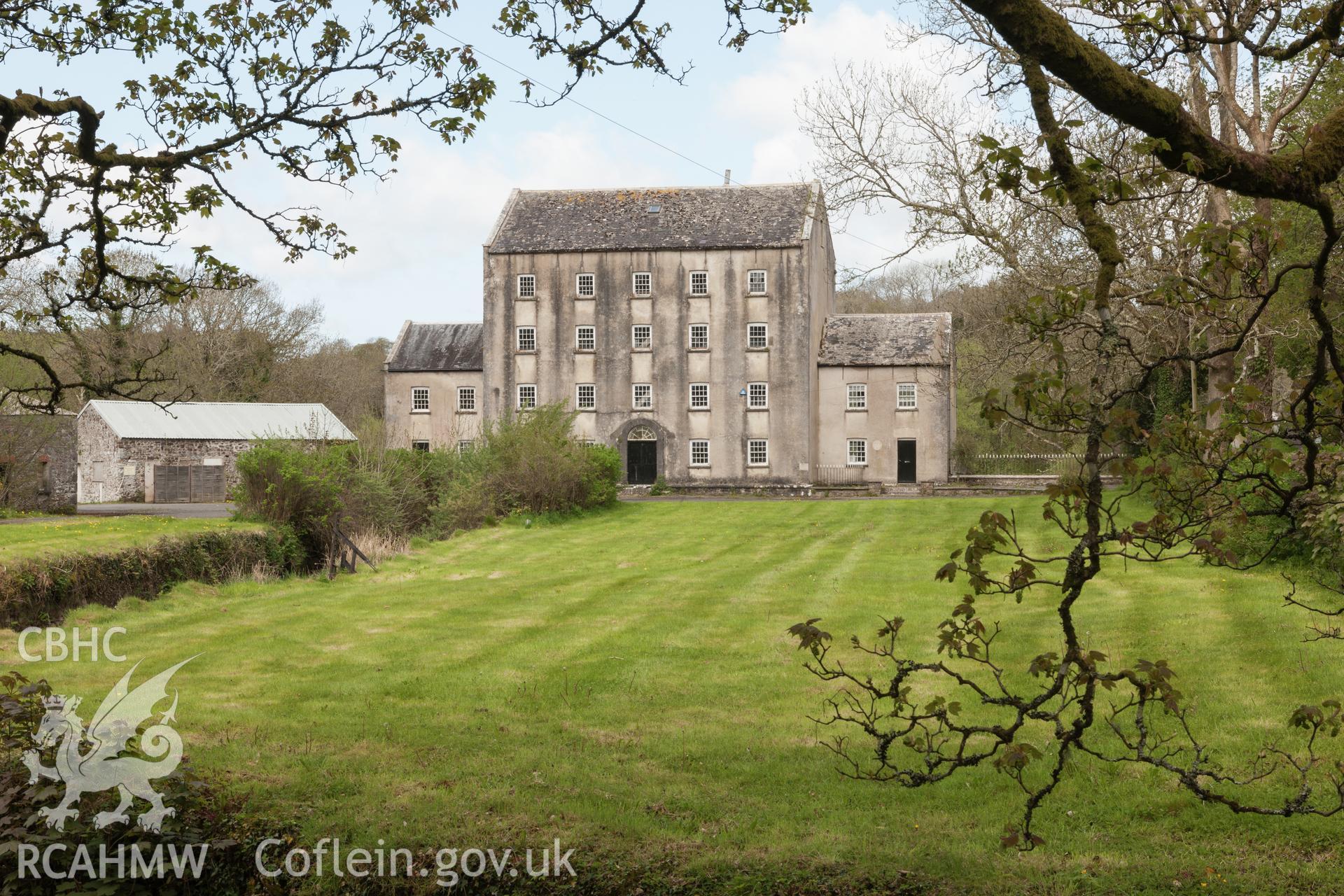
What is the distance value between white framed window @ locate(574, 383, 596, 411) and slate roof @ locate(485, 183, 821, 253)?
5.67 meters

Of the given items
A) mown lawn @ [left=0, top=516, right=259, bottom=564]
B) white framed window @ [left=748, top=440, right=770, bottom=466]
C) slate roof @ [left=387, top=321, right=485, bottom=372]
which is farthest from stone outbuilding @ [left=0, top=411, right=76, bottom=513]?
white framed window @ [left=748, top=440, right=770, bottom=466]

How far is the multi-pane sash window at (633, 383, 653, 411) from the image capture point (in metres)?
46.3

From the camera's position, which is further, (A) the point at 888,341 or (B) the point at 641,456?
(A) the point at 888,341

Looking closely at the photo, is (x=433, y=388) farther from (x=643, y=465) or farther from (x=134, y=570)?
(x=134, y=570)

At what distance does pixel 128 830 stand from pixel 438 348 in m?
44.7

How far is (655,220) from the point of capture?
46.9 metres

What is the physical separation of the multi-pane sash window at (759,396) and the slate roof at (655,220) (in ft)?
18.6

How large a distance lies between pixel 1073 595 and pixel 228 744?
22.3 feet

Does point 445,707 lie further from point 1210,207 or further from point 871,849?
point 1210,207

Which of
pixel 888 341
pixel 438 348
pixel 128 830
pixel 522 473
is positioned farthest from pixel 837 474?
pixel 128 830

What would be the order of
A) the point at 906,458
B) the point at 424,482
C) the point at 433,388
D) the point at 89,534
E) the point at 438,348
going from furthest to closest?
the point at 438,348 < the point at 433,388 < the point at 906,458 < the point at 424,482 < the point at 89,534

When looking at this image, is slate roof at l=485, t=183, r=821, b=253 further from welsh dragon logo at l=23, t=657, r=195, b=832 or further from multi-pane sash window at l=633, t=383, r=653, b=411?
welsh dragon logo at l=23, t=657, r=195, b=832

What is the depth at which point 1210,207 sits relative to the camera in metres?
21.4

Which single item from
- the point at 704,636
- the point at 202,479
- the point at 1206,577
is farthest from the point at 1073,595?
the point at 202,479
